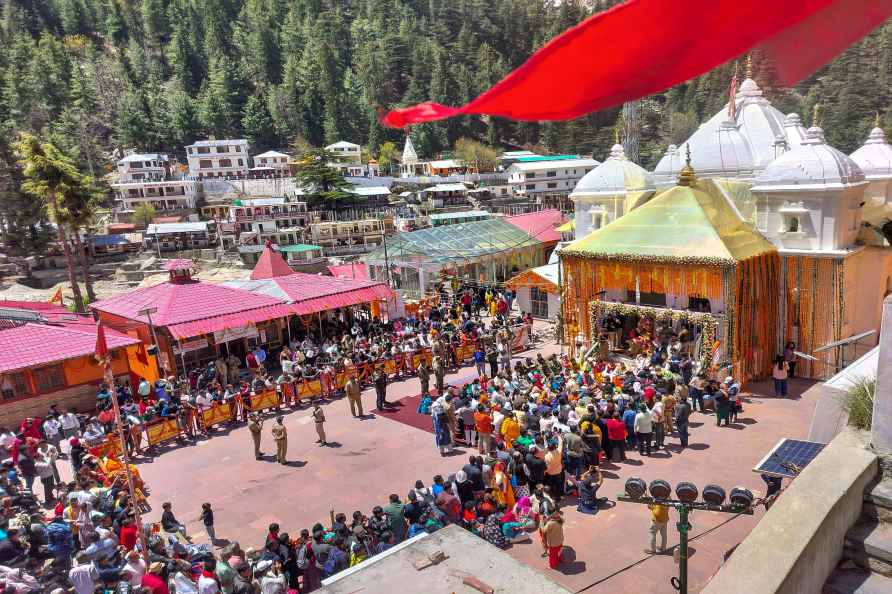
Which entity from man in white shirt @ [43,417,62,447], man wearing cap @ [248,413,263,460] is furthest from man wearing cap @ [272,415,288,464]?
man in white shirt @ [43,417,62,447]

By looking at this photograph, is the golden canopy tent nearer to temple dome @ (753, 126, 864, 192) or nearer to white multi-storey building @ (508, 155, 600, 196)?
temple dome @ (753, 126, 864, 192)

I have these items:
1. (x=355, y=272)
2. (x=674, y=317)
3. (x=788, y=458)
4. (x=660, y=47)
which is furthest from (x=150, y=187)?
(x=660, y=47)

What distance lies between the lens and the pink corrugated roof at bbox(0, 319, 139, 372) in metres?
15.6

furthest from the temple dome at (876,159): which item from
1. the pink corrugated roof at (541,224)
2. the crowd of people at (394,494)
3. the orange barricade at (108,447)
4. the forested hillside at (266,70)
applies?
the forested hillside at (266,70)

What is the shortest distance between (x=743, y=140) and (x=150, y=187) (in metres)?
59.1

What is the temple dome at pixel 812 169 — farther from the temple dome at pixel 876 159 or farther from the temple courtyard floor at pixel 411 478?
the temple dome at pixel 876 159

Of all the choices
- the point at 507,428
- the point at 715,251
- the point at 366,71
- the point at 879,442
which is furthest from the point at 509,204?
the point at 879,442

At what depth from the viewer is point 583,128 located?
263ft

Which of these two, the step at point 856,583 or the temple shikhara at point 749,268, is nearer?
the step at point 856,583

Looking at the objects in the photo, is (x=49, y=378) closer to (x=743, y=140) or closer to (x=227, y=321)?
(x=227, y=321)

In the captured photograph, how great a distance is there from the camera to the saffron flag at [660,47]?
2014mm

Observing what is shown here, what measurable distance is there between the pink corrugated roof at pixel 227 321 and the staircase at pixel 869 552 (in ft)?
54.1

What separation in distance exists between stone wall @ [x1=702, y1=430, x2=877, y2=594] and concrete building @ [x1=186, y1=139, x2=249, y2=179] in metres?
74.3

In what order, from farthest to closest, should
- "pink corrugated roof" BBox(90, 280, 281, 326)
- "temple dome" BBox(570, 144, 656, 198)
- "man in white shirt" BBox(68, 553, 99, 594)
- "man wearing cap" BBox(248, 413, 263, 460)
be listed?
"temple dome" BBox(570, 144, 656, 198), "pink corrugated roof" BBox(90, 280, 281, 326), "man wearing cap" BBox(248, 413, 263, 460), "man in white shirt" BBox(68, 553, 99, 594)
